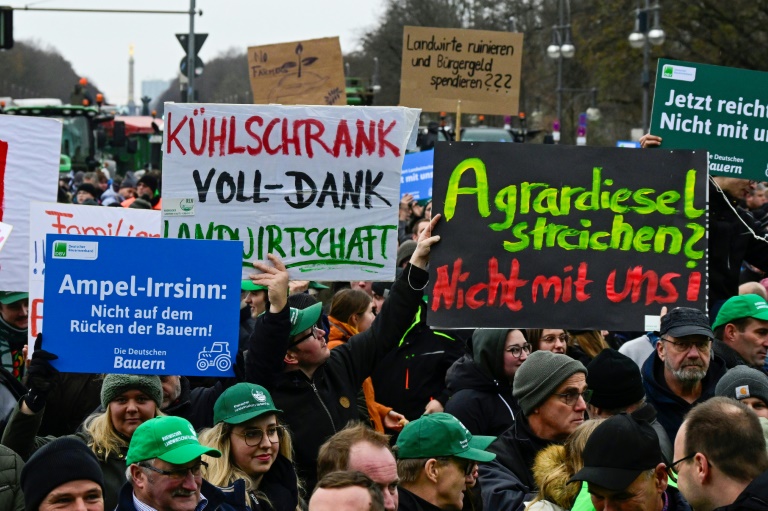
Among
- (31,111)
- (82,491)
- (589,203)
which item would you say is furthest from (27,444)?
(31,111)

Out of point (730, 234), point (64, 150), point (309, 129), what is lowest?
point (64, 150)

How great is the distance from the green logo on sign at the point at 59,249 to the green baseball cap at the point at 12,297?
4.93ft

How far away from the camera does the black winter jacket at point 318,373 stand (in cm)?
590

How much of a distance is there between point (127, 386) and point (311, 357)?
84 centimetres

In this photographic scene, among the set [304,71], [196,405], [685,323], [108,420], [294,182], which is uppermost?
Result: [304,71]

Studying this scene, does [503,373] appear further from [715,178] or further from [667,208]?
[715,178]

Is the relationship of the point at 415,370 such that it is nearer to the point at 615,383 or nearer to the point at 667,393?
the point at 667,393

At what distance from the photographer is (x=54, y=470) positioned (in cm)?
463

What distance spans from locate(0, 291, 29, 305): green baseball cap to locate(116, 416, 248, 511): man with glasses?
109 inches

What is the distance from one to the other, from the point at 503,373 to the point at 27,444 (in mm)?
2233

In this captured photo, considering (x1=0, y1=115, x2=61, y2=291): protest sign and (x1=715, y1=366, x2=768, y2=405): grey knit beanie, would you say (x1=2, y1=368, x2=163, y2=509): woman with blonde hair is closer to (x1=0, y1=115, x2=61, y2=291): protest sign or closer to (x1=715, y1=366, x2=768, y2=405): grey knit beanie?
(x1=0, y1=115, x2=61, y2=291): protest sign

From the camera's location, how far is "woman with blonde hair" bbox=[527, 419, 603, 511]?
4.79 metres

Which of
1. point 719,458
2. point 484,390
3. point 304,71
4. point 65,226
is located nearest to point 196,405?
point 484,390

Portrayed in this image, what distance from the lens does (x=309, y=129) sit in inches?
267
